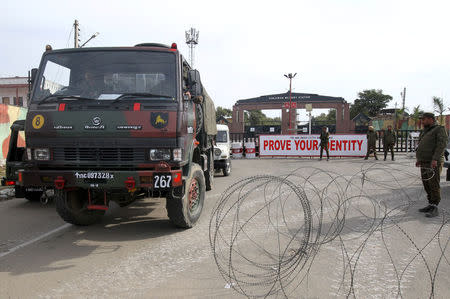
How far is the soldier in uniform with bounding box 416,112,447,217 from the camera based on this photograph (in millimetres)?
5984

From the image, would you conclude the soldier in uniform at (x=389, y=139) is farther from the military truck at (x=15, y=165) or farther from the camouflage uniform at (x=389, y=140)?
the military truck at (x=15, y=165)

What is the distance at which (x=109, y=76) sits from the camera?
4.85m

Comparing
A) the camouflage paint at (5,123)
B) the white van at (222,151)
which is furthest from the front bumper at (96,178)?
the camouflage paint at (5,123)

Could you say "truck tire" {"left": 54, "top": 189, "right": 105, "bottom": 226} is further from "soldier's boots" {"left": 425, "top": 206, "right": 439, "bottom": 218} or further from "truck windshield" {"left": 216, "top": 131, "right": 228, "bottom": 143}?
"truck windshield" {"left": 216, "top": 131, "right": 228, "bottom": 143}

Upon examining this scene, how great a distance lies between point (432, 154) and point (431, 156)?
0.04 meters

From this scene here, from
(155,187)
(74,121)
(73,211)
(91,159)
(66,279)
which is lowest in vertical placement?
(66,279)

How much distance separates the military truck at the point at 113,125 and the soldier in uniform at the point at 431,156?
4.50 meters

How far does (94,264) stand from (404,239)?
14.2 feet

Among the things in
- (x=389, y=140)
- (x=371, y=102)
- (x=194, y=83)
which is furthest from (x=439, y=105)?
(x=371, y=102)

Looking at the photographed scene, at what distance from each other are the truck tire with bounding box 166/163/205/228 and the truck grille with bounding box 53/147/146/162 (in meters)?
0.78

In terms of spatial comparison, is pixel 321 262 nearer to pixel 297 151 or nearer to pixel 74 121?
pixel 74 121

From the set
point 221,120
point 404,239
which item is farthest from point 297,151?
point 221,120

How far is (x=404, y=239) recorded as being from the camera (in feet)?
15.8

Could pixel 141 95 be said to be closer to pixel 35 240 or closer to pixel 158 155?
pixel 158 155
